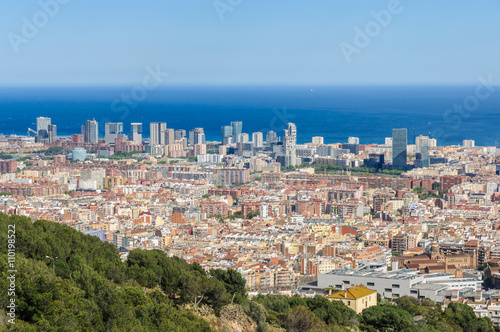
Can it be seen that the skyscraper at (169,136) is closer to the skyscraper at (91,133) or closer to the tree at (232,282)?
the skyscraper at (91,133)

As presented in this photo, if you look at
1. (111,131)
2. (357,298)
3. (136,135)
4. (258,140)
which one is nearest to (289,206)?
(357,298)

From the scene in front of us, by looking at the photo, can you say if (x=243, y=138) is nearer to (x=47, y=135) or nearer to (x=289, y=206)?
(x=47, y=135)

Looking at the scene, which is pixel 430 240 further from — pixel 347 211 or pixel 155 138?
pixel 155 138

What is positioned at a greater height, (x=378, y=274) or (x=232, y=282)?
(x=232, y=282)

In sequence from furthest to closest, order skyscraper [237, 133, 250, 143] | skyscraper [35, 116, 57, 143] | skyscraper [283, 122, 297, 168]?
skyscraper [237, 133, 250, 143], skyscraper [35, 116, 57, 143], skyscraper [283, 122, 297, 168]

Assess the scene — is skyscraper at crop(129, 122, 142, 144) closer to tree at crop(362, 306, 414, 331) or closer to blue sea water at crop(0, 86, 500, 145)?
blue sea water at crop(0, 86, 500, 145)

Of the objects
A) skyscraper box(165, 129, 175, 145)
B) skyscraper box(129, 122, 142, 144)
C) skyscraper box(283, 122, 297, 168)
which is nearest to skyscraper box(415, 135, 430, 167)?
skyscraper box(283, 122, 297, 168)
